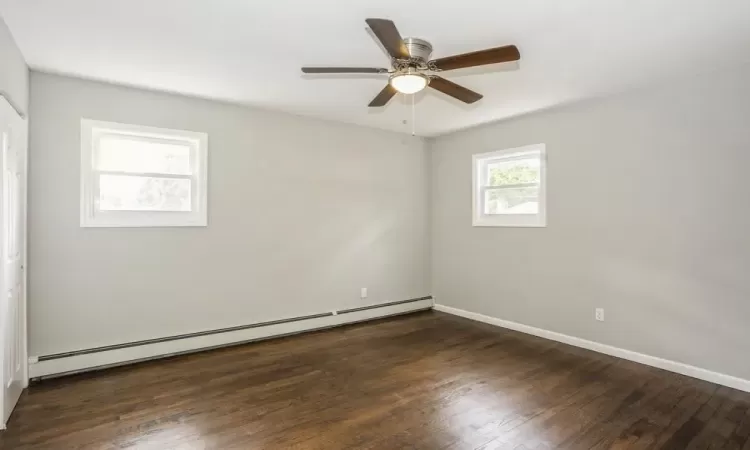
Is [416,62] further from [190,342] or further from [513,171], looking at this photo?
[190,342]

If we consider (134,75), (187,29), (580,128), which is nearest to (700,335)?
(580,128)

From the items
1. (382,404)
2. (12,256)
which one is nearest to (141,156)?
(12,256)

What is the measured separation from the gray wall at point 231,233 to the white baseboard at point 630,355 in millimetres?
1336

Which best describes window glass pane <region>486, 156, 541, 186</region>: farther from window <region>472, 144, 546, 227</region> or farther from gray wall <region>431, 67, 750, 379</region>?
gray wall <region>431, 67, 750, 379</region>

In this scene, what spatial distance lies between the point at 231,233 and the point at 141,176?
0.95 meters

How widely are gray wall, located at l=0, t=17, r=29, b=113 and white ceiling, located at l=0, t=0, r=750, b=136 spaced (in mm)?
70

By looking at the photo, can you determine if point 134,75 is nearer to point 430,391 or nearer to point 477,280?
point 430,391

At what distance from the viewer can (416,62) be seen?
2.35 meters

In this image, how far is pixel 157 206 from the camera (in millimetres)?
3697

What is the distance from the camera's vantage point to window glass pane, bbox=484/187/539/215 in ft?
14.7

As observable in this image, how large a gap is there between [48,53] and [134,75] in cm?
55

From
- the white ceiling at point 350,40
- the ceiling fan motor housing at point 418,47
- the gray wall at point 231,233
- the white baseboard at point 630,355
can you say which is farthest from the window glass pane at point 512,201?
the ceiling fan motor housing at point 418,47

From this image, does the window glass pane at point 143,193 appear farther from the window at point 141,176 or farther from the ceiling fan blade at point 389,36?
the ceiling fan blade at point 389,36

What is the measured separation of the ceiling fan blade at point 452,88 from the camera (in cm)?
262
